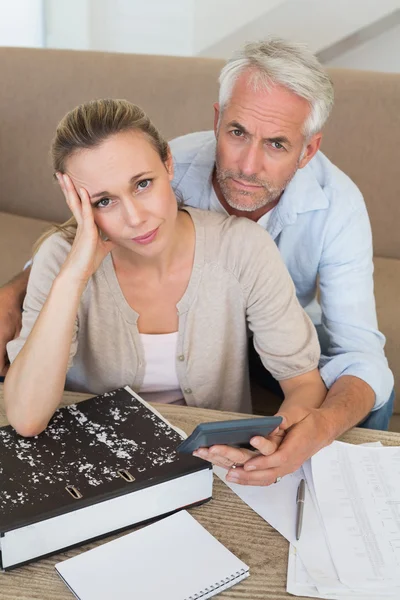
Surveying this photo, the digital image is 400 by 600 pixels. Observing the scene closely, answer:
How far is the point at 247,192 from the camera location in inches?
→ 61.8

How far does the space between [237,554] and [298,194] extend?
947 millimetres

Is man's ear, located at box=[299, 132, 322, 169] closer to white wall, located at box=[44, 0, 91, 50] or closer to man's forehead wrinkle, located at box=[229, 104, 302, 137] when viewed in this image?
man's forehead wrinkle, located at box=[229, 104, 302, 137]

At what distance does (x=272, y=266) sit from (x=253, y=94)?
0.39 meters

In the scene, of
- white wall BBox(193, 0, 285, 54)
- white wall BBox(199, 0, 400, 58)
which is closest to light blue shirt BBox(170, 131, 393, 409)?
white wall BBox(199, 0, 400, 58)

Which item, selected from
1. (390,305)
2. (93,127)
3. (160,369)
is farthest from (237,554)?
(390,305)

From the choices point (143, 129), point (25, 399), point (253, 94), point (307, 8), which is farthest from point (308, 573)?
point (307, 8)

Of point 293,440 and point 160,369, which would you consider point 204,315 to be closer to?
point 160,369

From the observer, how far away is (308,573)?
880mm

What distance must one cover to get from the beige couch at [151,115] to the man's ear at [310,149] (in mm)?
604

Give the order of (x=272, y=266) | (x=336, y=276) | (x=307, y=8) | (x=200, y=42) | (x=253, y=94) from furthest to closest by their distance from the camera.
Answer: (x=200, y=42), (x=307, y=8), (x=336, y=276), (x=253, y=94), (x=272, y=266)

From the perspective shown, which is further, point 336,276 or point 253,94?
point 336,276

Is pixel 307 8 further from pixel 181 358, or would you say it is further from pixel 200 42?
pixel 181 358

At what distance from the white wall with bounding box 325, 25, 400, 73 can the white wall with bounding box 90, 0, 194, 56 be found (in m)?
0.63

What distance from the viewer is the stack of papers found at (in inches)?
34.1
